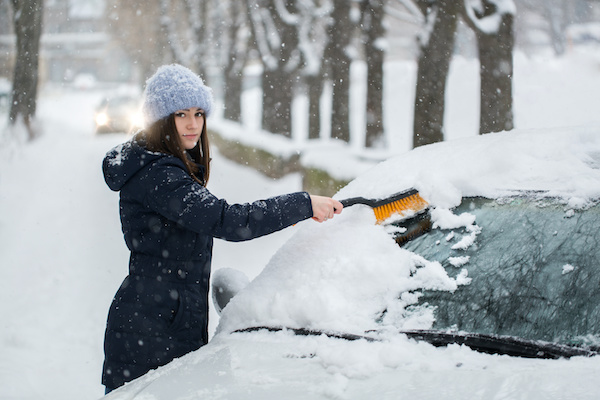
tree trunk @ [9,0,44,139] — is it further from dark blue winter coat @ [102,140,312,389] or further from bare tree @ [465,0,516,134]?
dark blue winter coat @ [102,140,312,389]

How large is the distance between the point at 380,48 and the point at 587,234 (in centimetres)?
949

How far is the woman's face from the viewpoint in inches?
98.1

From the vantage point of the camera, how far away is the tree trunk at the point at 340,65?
12039 mm

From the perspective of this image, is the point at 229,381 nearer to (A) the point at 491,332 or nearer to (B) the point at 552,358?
(A) the point at 491,332

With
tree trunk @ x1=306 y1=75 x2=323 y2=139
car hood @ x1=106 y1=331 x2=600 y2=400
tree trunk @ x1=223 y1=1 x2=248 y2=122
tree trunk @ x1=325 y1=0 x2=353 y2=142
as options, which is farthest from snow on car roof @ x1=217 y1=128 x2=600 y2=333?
tree trunk @ x1=223 y1=1 x2=248 y2=122

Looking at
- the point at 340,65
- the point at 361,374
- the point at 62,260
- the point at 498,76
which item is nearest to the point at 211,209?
the point at 361,374

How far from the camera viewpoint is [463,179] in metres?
2.46

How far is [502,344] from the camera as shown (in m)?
1.90

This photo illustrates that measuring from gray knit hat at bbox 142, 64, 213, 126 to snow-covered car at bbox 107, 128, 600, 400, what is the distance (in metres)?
0.69

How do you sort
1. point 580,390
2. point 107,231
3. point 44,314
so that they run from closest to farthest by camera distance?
1. point 580,390
2. point 44,314
3. point 107,231

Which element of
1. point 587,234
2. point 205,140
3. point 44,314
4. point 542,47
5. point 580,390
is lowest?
point 44,314

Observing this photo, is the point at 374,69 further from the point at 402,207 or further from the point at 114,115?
the point at 114,115

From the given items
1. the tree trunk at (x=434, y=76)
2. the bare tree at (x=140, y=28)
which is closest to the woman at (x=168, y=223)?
the tree trunk at (x=434, y=76)

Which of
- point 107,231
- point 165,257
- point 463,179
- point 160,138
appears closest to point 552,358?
point 463,179
